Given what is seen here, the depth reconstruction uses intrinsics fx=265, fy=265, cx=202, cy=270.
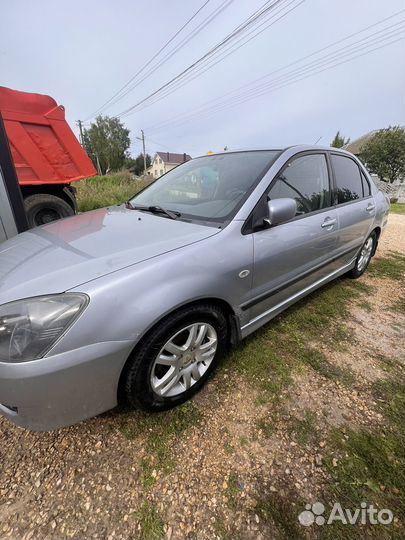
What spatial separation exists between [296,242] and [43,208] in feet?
15.3

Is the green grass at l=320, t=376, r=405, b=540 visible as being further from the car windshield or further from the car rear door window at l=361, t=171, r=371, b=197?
the car rear door window at l=361, t=171, r=371, b=197

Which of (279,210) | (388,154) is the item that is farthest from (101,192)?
Result: (388,154)

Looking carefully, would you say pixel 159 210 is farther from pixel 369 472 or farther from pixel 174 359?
pixel 369 472

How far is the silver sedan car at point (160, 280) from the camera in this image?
1.16 metres

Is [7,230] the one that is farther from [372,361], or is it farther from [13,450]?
[372,361]

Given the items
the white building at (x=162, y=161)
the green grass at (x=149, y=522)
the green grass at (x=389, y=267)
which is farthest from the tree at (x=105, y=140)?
the green grass at (x=149, y=522)

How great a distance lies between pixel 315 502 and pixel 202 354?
903 mm

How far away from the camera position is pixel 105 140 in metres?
38.7

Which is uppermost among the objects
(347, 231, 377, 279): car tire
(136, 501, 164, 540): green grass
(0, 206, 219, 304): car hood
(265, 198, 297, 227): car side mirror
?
(265, 198, 297, 227): car side mirror

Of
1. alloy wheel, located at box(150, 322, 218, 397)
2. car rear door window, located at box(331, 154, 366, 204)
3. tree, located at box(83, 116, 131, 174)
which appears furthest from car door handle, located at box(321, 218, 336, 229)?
tree, located at box(83, 116, 131, 174)

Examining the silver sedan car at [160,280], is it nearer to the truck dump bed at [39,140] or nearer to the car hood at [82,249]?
the car hood at [82,249]

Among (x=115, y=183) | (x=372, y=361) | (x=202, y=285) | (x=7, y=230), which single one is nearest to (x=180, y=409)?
(x=202, y=285)

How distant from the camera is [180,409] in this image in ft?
5.59

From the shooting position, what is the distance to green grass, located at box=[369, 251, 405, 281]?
12.8ft
